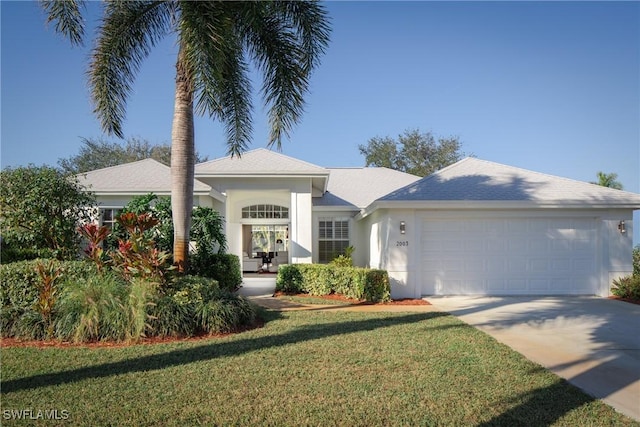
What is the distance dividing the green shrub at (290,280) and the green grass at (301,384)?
6.08 m

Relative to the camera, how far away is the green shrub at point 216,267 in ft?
42.6

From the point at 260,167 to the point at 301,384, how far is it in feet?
36.3

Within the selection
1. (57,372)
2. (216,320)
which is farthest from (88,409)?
(216,320)

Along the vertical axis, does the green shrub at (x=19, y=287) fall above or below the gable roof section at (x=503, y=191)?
below

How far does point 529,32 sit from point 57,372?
14.5 m

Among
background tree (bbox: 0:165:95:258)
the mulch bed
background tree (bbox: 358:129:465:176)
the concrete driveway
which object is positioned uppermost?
background tree (bbox: 358:129:465:176)

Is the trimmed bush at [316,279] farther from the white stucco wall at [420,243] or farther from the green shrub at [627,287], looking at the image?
the green shrub at [627,287]

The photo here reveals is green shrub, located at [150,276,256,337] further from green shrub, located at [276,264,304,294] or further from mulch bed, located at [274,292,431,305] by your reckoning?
green shrub, located at [276,264,304,294]

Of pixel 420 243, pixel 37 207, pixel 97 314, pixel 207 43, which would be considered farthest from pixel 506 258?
pixel 37 207

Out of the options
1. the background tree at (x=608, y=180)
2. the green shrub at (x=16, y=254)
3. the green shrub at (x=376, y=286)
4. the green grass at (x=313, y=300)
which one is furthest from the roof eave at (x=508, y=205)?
the background tree at (x=608, y=180)

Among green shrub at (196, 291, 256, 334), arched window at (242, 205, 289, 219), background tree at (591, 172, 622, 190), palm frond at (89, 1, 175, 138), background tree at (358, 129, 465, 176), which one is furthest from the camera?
background tree at (358, 129, 465, 176)

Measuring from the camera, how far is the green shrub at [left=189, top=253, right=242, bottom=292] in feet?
42.6

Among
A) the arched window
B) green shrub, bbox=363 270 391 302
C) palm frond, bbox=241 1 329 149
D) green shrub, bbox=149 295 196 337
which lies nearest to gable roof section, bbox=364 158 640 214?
green shrub, bbox=363 270 391 302

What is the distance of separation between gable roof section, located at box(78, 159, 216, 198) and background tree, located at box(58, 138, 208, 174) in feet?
94.9
